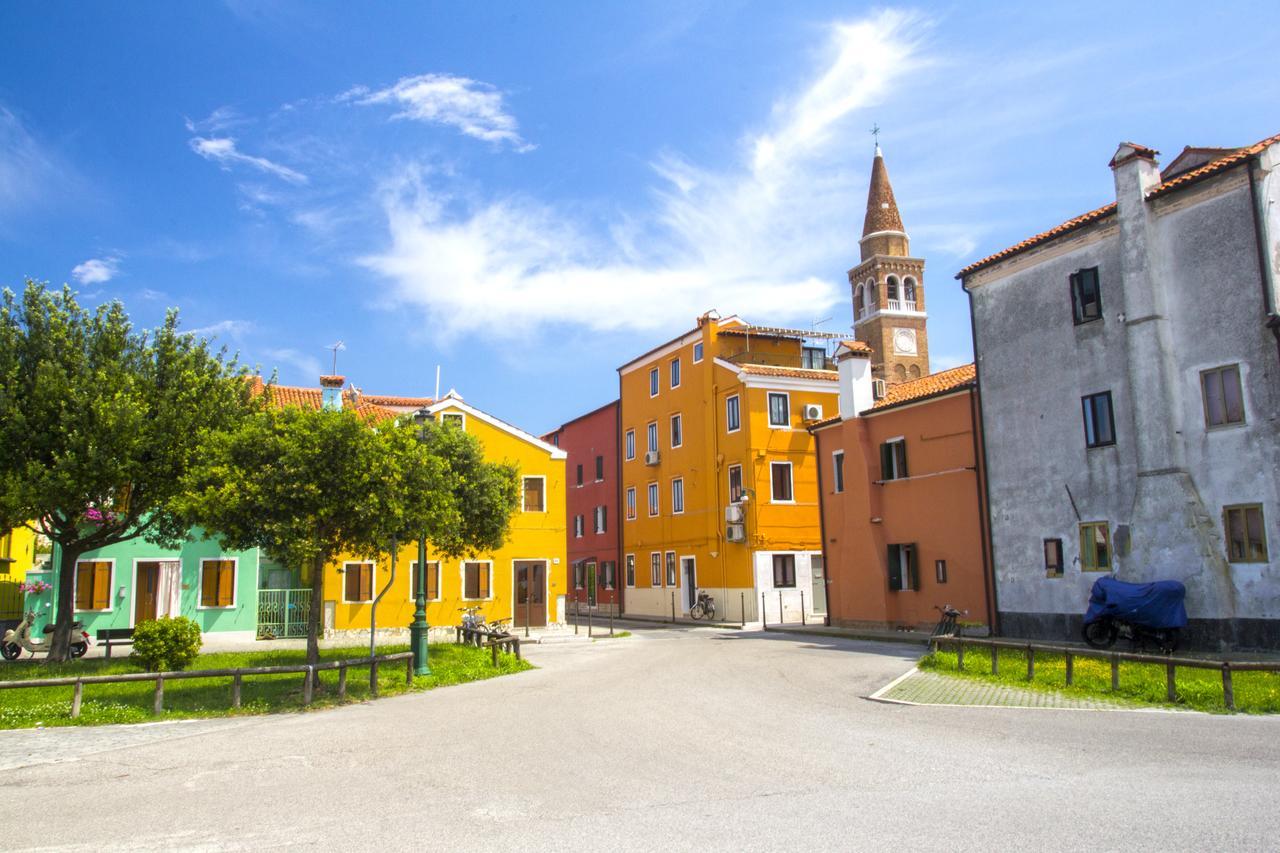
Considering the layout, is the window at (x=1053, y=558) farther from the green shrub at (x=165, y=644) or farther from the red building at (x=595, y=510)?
the red building at (x=595, y=510)

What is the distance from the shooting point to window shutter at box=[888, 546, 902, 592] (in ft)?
94.9

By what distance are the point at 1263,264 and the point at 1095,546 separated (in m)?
7.35

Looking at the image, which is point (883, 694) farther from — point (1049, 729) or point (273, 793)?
point (273, 793)

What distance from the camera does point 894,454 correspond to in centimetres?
2928

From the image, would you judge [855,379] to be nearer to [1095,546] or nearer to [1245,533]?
[1095,546]

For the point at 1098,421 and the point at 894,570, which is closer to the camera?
the point at 1098,421

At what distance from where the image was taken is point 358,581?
99.5 feet

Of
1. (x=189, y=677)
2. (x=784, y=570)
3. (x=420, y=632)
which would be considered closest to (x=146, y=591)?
(x=420, y=632)

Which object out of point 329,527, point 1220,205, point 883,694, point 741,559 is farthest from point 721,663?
point 741,559

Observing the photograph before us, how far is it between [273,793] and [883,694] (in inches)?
382

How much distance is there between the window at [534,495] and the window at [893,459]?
40.6 feet

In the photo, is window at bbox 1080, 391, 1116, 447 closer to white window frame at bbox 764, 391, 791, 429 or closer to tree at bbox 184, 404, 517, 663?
tree at bbox 184, 404, 517, 663

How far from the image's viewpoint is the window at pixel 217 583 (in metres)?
27.9

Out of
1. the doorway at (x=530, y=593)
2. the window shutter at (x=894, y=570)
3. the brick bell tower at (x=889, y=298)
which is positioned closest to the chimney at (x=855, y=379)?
the window shutter at (x=894, y=570)
